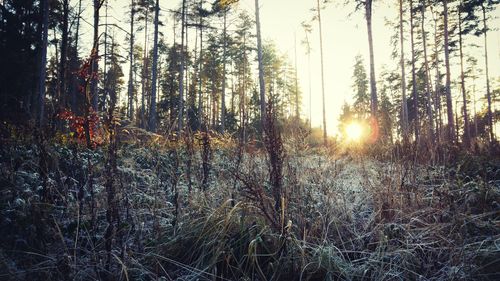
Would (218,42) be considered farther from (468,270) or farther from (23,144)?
(468,270)

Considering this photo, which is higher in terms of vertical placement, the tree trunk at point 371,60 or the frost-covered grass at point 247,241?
the tree trunk at point 371,60

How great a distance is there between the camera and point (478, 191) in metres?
3.48

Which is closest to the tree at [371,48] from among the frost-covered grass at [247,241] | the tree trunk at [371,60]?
the tree trunk at [371,60]

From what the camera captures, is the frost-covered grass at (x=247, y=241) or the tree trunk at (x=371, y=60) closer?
the frost-covered grass at (x=247, y=241)

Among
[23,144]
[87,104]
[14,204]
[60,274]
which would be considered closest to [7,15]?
[23,144]

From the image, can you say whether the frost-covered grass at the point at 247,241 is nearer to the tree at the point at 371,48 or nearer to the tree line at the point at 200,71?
the tree line at the point at 200,71

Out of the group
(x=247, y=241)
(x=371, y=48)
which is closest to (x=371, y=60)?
(x=371, y=48)

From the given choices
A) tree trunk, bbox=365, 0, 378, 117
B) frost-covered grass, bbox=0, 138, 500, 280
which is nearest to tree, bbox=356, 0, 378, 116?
tree trunk, bbox=365, 0, 378, 117

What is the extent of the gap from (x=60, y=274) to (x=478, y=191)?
4.33 m

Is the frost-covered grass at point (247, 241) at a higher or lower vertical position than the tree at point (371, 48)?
lower

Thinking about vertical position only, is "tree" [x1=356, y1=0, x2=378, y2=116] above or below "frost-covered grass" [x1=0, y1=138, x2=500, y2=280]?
above

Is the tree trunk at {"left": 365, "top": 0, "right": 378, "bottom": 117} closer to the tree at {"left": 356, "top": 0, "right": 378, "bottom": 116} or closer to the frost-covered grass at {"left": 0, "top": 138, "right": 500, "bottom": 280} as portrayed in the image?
the tree at {"left": 356, "top": 0, "right": 378, "bottom": 116}

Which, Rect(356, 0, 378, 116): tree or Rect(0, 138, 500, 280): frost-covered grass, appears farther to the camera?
Rect(356, 0, 378, 116): tree

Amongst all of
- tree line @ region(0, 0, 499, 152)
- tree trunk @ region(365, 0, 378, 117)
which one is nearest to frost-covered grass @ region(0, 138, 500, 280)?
tree line @ region(0, 0, 499, 152)
